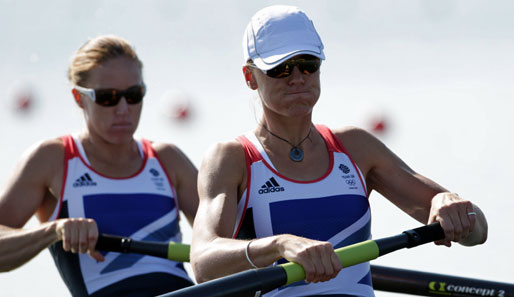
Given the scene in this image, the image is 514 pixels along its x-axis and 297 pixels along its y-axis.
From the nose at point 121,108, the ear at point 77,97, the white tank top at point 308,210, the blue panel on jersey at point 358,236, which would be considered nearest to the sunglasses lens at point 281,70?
the white tank top at point 308,210

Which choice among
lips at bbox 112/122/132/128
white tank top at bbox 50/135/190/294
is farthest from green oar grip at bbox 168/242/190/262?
lips at bbox 112/122/132/128

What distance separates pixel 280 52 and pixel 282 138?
0.36m

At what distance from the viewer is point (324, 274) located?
2.57m

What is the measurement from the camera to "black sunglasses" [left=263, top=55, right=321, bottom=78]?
300cm

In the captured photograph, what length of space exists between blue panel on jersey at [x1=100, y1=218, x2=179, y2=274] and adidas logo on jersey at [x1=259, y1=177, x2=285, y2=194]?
121 centimetres

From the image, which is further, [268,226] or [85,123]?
[85,123]

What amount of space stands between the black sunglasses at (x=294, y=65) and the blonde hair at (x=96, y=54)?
1.44m

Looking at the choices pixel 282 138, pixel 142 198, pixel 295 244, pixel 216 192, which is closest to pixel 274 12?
pixel 282 138

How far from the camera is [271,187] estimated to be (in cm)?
304

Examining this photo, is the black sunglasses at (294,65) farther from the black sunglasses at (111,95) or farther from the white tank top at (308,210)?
the black sunglasses at (111,95)

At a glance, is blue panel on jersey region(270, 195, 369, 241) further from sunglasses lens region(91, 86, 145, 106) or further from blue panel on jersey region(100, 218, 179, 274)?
sunglasses lens region(91, 86, 145, 106)

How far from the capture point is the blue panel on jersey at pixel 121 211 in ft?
13.3

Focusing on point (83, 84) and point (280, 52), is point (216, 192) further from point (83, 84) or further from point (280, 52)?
point (83, 84)

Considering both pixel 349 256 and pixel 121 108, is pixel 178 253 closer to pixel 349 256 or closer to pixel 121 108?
pixel 121 108
